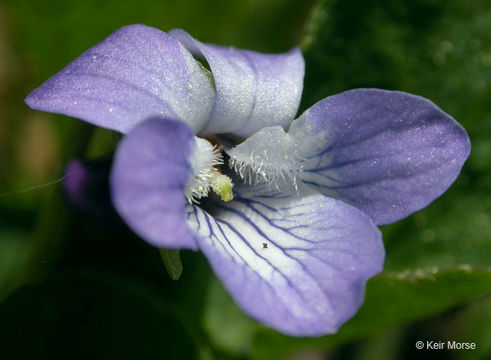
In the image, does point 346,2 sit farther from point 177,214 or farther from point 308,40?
point 177,214

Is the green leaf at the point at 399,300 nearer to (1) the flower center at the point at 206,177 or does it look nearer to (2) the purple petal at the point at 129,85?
(1) the flower center at the point at 206,177

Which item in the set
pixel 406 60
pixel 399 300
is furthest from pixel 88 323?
pixel 406 60

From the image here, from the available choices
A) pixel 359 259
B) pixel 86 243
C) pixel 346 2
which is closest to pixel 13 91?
pixel 86 243

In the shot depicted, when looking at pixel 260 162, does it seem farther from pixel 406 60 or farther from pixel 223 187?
pixel 406 60

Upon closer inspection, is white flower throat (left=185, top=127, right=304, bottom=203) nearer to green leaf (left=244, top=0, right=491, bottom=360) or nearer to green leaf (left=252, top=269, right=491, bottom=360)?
green leaf (left=252, top=269, right=491, bottom=360)

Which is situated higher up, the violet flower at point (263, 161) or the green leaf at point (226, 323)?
the violet flower at point (263, 161)

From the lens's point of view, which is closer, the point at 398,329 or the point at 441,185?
the point at 441,185

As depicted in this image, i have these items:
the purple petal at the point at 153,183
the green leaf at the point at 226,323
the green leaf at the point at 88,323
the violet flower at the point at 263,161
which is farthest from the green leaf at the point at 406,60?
the purple petal at the point at 153,183
